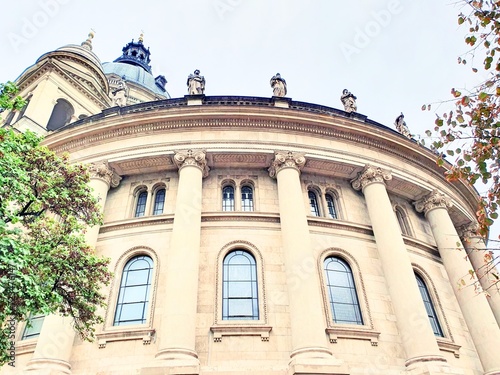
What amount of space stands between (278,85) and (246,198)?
7.51 metres

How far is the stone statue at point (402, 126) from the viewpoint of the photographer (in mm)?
25033

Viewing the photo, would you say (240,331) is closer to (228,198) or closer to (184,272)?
(184,272)

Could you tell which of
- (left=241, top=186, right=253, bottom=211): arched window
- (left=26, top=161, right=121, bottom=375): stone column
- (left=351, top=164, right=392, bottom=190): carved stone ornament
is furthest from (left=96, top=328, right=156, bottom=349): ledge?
Answer: (left=351, top=164, right=392, bottom=190): carved stone ornament

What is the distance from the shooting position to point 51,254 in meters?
10.6

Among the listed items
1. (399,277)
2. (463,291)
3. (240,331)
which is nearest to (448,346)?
(463,291)

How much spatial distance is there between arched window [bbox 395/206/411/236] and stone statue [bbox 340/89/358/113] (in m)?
6.63

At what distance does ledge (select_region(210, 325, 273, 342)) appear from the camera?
47.9 feet

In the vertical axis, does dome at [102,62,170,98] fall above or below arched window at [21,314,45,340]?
above

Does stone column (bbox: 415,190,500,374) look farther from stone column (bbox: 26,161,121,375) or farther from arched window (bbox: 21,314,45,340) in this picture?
arched window (bbox: 21,314,45,340)

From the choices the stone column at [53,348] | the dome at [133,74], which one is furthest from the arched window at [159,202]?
the dome at [133,74]

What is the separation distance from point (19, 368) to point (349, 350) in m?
13.4

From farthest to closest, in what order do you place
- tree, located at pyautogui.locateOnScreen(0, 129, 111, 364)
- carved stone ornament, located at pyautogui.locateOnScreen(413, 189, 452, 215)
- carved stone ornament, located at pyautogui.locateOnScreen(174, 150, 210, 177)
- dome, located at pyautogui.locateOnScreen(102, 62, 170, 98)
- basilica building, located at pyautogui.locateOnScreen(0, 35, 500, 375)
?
dome, located at pyautogui.locateOnScreen(102, 62, 170, 98) < carved stone ornament, located at pyautogui.locateOnScreen(413, 189, 452, 215) < carved stone ornament, located at pyautogui.locateOnScreen(174, 150, 210, 177) < basilica building, located at pyautogui.locateOnScreen(0, 35, 500, 375) < tree, located at pyautogui.locateOnScreen(0, 129, 111, 364)

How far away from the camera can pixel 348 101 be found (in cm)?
2362

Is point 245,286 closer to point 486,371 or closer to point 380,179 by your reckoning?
point 380,179
